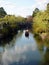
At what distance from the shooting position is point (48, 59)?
31.1 metres

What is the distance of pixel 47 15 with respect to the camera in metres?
48.6

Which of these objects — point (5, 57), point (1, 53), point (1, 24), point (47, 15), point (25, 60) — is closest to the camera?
point (25, 60)

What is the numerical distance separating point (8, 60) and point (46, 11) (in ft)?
78.1

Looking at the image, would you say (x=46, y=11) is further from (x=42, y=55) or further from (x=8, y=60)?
(x=8, y=60)

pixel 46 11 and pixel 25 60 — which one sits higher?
pixel 46 11

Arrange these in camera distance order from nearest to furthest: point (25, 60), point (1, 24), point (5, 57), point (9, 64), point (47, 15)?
point (9, 64) → point (25, 60) → point (5, 57) → point (47, 15) → point (1, 24)

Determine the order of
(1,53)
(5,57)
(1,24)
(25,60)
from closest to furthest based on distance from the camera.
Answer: (25,60) → (5,57) → (1,53) → (1,24)

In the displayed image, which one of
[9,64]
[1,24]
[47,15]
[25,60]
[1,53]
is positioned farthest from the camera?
[1,24]

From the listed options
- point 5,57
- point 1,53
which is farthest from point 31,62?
point 1,53

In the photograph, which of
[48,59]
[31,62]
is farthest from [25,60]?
[48,59]

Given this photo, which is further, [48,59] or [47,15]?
[47,15]

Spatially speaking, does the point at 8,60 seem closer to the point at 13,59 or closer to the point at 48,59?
the point at 13,59

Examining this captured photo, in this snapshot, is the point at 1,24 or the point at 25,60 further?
the point at 1,24

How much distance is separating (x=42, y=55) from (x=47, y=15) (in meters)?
16.9
